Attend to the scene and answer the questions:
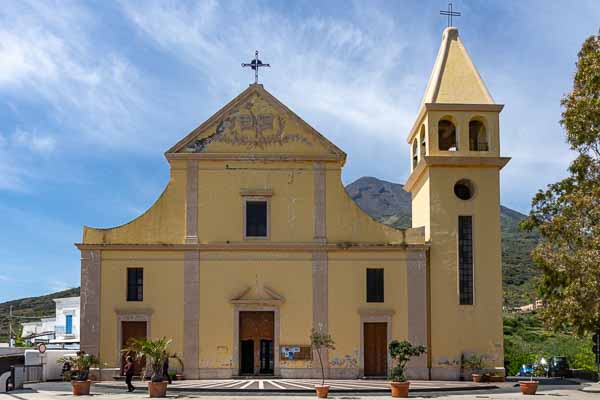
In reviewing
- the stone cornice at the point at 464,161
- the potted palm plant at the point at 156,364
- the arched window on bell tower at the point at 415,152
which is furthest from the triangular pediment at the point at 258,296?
the arched window on bell tower at the point at 415,152

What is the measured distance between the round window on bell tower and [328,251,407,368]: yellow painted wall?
11.4ft

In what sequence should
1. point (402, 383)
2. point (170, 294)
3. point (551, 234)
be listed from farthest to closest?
point (170, 294) < point (551, 234) < point (402, 383)

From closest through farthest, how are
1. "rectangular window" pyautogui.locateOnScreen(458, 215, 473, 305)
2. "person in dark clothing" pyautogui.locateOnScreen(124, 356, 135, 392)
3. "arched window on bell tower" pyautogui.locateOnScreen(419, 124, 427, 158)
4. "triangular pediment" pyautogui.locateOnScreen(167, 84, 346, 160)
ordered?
"person in dark clothing" pyautogui.locateOnScreen(124, 356, 135, 392) < "rectangular window" pyautogui.locateOnScreen(458, 215, 473, 305) < "triangular pediment" pyautogui.locateOnScreen(167, 84, 346, 160) < "arched window on bell tower" pyautogui.locateOnScreen(419, 124, 427, 158)

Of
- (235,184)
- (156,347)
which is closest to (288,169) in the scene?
(235,184)

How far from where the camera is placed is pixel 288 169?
108 feet

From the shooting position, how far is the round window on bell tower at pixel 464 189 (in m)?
33.2

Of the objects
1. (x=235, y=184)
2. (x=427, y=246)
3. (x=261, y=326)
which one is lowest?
(x=261, y=326)

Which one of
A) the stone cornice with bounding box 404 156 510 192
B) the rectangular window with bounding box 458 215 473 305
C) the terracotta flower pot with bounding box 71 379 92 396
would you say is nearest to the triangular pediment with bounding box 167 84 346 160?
the stone cornice with bounding box 404 156 510 192

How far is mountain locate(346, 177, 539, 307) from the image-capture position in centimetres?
7581

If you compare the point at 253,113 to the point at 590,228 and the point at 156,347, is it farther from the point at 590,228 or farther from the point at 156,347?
the point at 590,228

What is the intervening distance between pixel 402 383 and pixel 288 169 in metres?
11.0

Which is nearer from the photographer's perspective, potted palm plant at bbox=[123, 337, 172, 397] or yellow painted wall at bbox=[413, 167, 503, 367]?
potted palm plant at bbox=[123, 337, 172, 397]

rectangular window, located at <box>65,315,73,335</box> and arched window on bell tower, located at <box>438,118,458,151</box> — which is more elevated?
arched window on bell tower, located at <box>438,118,458,151</box>

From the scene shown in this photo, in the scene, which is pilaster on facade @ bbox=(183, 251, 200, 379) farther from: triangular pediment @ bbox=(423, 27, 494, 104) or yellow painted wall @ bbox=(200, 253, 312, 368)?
triangular pediment @ bbox=(423, 27, 494, 104)
